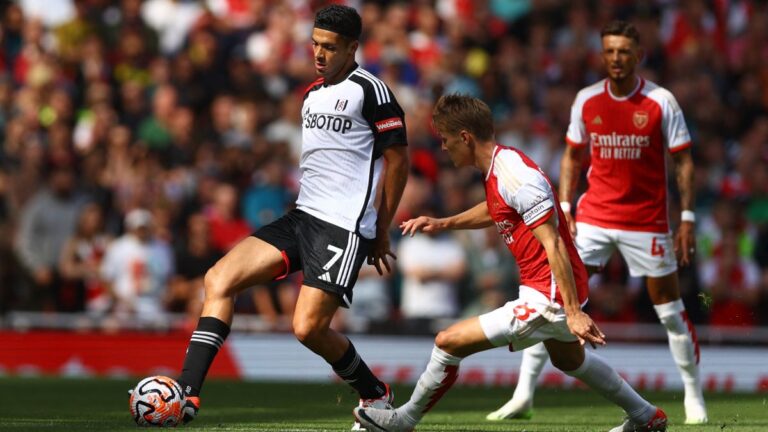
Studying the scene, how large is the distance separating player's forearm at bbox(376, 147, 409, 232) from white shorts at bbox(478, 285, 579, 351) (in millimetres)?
1202

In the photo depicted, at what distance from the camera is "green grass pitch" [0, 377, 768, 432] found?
8.95 metres

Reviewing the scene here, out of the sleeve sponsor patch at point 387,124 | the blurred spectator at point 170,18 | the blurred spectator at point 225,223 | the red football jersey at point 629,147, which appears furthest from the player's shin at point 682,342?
the blurred spectator at point 170,18

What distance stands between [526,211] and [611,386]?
113 cm

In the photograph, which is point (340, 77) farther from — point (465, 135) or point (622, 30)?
point (622, 30)

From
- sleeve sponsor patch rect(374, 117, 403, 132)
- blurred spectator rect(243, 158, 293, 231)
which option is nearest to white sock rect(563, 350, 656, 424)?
sleeve sponsor patch rect(374, 117, 403, 132)

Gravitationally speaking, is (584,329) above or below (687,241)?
above

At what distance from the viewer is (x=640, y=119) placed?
9.88 metres

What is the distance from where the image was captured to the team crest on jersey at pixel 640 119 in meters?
9.88

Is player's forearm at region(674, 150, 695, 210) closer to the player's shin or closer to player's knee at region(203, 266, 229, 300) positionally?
the player's shin

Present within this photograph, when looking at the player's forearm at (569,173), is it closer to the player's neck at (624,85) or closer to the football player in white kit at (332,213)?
the player's neck at (624,85)

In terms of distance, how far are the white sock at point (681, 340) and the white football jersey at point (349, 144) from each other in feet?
8.06

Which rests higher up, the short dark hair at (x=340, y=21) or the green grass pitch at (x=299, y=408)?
the short dark hair at (x=340, y=21)

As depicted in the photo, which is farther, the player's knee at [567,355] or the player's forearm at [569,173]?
the player's forearm at [569,173]

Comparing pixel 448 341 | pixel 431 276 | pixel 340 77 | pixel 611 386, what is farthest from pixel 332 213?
pixel 431 276
